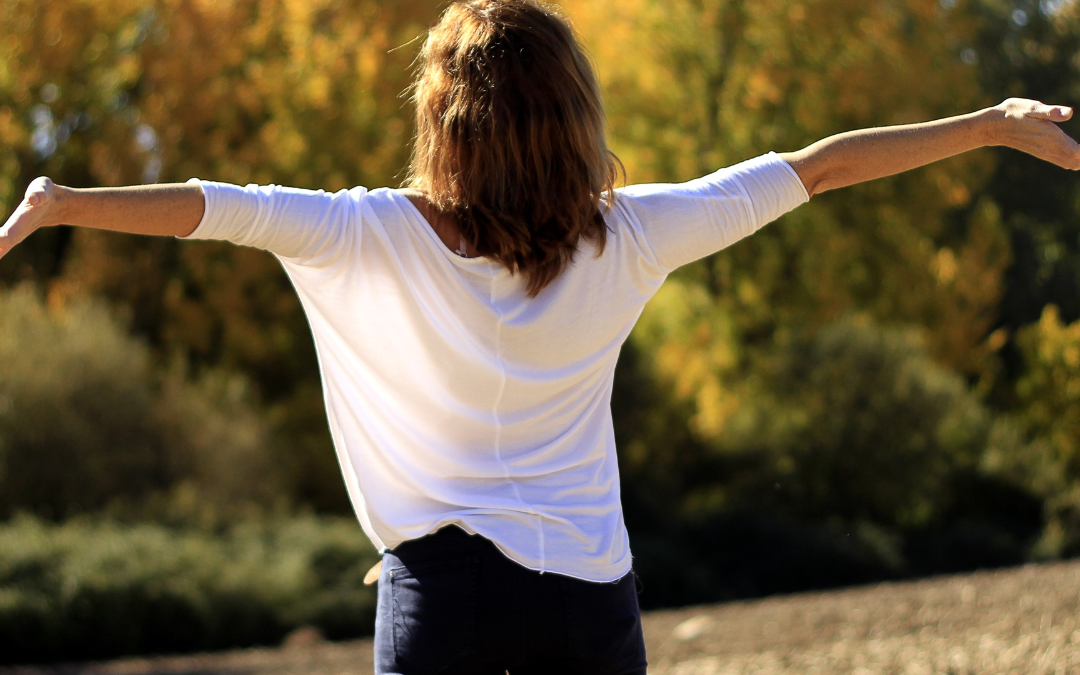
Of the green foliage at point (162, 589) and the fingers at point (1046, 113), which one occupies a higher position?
the fingers at point (1046, 113)

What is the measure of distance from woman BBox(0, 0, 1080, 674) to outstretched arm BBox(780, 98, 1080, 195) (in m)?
0.31

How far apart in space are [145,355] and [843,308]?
9344mm

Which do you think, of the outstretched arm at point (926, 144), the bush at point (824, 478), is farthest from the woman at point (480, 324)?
the bush at point (824, 478)

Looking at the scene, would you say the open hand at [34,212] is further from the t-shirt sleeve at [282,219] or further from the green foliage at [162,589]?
the green foliage at [162,589]

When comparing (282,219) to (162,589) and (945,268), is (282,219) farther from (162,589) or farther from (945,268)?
(945,268)

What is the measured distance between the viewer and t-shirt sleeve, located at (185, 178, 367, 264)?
1487mm

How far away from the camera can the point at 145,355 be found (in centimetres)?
1163

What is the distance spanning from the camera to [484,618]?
1.46 meters

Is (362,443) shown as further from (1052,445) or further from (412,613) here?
(1052,445)

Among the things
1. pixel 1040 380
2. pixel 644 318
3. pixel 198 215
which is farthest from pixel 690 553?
pixel 198 215

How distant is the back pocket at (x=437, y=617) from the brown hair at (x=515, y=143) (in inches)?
16.4

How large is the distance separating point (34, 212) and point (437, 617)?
30.3 inches

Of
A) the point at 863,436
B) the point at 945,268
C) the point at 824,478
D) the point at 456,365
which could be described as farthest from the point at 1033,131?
the point at 945,268

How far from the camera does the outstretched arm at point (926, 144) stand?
1.79 metres
